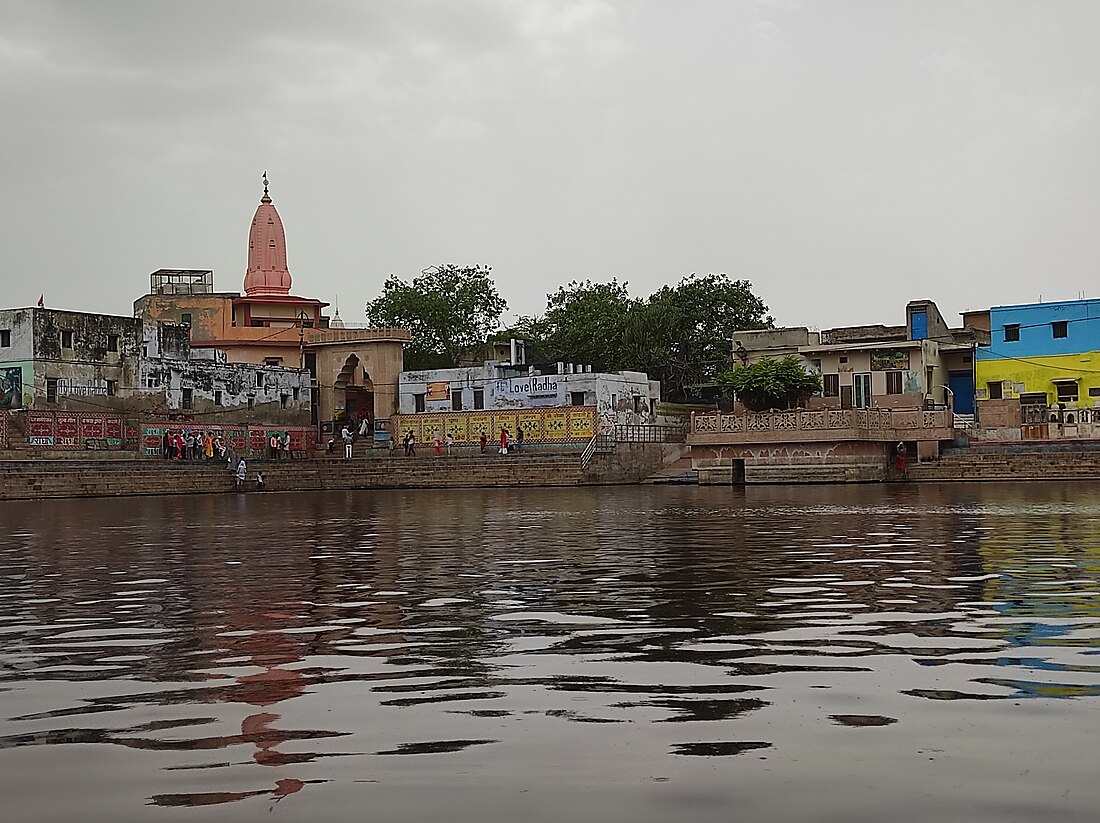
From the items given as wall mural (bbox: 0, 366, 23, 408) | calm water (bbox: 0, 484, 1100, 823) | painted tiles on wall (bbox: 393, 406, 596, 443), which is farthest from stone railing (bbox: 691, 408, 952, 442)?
calm water (bbox: 0, 484, 1100, 823)

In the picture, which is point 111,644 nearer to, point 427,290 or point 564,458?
point 564,458

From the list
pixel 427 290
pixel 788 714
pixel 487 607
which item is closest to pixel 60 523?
pixel 487 607

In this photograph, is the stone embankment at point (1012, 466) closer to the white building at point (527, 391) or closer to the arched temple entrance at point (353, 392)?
the white building at point (527, 391)

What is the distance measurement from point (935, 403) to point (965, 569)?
147 feet

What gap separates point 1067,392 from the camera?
50969 millimetres

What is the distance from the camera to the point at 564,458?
48188mm

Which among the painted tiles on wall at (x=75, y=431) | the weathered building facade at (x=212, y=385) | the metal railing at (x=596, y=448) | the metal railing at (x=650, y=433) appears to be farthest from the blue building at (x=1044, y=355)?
the painted tiles on wall at (x=75, y=431)

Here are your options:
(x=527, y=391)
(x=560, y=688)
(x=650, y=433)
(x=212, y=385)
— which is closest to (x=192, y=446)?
(x=212, y=385)

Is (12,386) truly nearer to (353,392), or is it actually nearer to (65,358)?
(65,358)

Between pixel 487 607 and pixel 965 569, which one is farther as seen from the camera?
pixel 965 569

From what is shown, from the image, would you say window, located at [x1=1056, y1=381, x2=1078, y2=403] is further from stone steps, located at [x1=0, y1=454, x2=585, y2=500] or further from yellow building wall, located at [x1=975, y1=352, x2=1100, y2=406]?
stone steps, located at [x1=0, y1=454, x2=585, y2=500]

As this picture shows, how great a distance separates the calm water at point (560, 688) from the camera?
391 cm

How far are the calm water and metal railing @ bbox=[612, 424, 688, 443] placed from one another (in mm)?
41369

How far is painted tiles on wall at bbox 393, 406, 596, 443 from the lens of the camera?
179 ft
